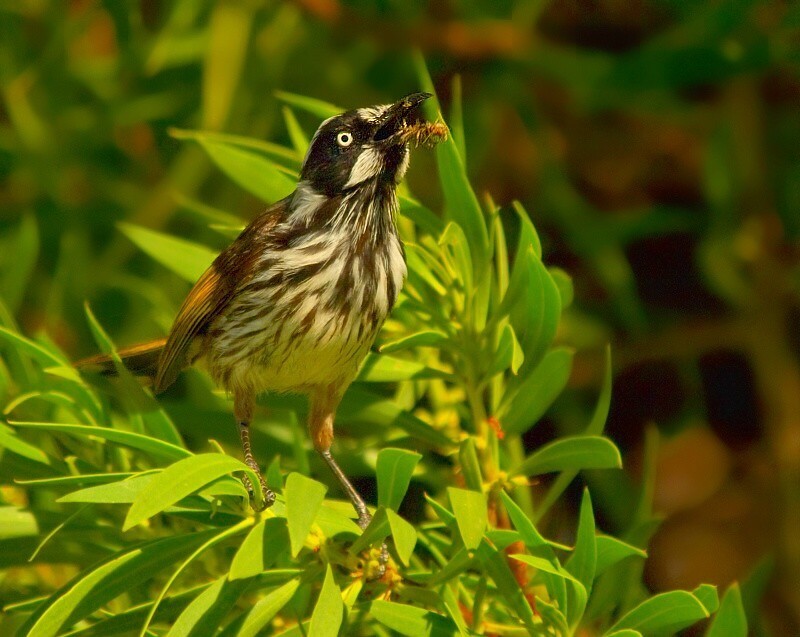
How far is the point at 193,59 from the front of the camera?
2689 mm

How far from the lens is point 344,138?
1.94 meters

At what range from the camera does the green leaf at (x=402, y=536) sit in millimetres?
1190

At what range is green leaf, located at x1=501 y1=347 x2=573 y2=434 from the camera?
59.6 inches

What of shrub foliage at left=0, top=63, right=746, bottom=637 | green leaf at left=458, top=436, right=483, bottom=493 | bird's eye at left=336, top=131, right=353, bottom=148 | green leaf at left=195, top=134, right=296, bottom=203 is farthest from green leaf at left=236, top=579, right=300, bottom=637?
bird's eye at left=336, top=131, right=353, bottom=148

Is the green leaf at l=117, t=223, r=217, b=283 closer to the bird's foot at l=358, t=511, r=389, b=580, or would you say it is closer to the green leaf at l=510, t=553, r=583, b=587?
the bird's foot at l=358, t=511, r=389, b=580

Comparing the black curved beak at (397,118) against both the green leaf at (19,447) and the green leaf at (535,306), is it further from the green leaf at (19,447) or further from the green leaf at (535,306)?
the green leaf at (19,447)

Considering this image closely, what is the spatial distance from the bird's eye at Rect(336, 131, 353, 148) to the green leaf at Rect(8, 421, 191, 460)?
2.46 ft

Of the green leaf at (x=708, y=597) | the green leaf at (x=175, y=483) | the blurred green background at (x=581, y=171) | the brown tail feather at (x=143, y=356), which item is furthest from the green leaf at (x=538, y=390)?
the blurred green background at (x=581, y=171)

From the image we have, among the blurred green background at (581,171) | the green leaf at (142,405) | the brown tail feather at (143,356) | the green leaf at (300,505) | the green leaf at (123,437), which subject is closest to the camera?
the green leaf at (300,505)

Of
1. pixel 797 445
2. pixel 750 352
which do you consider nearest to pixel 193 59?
pixel 750 352

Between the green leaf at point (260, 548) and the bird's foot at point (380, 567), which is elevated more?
the green leaf at point (260, 548)

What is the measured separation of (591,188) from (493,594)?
4.83 ft

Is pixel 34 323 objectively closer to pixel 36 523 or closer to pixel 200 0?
pixel 200 0

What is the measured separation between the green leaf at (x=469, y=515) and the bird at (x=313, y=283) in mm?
520
